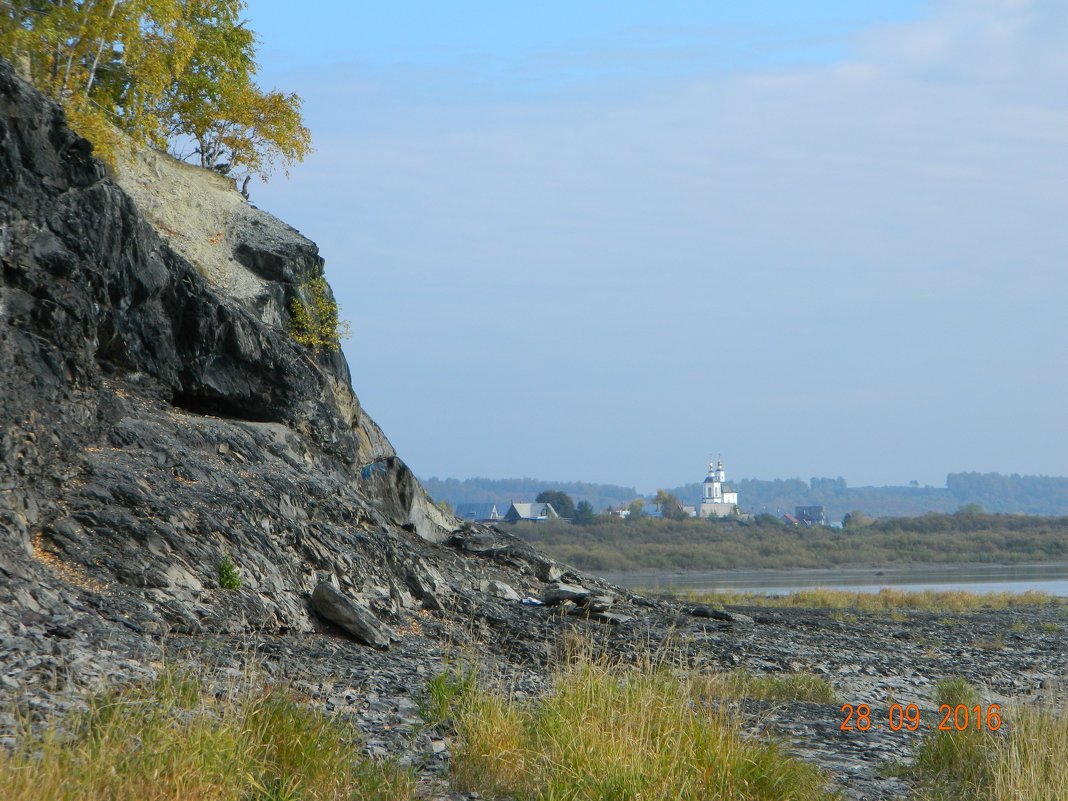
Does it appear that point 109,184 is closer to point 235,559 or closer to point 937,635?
point 235,559

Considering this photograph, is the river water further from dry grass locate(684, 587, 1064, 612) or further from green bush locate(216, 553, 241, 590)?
green bush locate(216, 553, 241, 590)

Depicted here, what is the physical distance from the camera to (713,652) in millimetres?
18766

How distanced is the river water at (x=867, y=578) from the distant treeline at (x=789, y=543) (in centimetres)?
423

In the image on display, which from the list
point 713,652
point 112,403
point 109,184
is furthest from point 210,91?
point 713,652

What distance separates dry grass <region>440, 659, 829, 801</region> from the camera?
7.89 metres

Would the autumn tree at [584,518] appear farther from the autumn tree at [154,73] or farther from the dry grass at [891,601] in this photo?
the autumn tree at [154,73]

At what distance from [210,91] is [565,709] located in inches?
1073

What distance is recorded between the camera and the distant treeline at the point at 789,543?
96062 millimetres

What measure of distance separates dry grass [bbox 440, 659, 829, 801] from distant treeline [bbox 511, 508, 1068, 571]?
78.0m

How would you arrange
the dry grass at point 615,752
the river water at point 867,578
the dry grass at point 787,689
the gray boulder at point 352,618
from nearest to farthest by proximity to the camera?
1. the dry grass at point 615,752
2. the dry grass at point 787,689
3. the gray boulder at point 352,618
4. the river water at point 867,578

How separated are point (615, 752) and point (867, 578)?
74451mm
